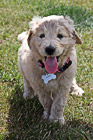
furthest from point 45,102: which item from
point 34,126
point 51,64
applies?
point 51,64

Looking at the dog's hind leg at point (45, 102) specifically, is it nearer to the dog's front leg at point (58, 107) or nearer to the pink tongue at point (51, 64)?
the dog's front leg at point (58, 107)

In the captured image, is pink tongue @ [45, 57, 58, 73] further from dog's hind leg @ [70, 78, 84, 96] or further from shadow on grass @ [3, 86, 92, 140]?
dog's hind leg @ [70, 78, 84, 96]

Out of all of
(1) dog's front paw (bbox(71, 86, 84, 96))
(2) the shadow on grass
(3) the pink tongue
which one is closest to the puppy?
(3) the pink tongue

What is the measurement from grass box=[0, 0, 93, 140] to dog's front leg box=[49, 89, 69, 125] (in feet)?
0.37

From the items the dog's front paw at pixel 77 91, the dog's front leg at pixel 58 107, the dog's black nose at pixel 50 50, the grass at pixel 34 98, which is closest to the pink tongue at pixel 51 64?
the dog's black nose at pixel 50 50

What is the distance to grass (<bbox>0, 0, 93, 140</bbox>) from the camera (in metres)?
3.35

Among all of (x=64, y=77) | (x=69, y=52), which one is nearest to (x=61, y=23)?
(x=69, y=52)

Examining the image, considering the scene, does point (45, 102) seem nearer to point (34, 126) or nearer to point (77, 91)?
point (34, 126)

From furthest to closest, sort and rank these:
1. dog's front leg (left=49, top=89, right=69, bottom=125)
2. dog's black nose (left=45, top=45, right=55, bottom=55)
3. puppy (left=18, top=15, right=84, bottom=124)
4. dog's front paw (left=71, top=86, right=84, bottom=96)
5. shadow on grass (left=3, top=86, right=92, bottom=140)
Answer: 1. dog's front paw (left=71, top=86, right=84, bottom=96)
2. dog's front leg (left=49, top=89, right=69, bottom=125)
3. shadow on grass (left=3, top=86, right=92, bottom=140)
4. puppy (left=18, top=15, right=84, bottom=124)
5. dog's black nose (left=45, top=45, right=55, bottom=55)

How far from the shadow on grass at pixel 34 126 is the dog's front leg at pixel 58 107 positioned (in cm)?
11

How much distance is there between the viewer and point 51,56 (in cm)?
292

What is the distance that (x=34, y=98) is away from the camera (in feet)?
13.5

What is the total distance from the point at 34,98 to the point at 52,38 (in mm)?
1563

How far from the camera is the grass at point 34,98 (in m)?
3.35
